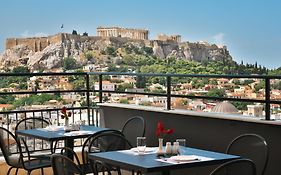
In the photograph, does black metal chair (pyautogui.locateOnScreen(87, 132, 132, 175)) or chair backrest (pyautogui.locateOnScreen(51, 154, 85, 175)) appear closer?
chair backrest (pyautogui.locateOnScreen(51, 154, 85, 175))

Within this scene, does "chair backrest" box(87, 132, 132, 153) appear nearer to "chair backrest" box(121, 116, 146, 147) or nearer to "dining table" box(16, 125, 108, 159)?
"dining table" box(16, 125, 108, 159)

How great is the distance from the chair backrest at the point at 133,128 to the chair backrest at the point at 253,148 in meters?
1.45

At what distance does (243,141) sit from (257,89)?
1.02 metres

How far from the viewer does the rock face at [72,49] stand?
10297 mm

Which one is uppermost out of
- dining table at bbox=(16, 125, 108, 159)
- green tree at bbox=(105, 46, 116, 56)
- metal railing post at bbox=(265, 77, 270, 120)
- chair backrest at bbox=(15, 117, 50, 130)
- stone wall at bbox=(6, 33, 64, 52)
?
stone wall at bbox=(6, 33, 64, 52)

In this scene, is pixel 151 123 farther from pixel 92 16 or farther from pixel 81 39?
pixel 92 16

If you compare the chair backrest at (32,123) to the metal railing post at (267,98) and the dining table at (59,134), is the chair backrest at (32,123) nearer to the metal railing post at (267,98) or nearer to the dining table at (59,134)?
the dining table at (59,134)

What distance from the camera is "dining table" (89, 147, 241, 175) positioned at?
4.07 meters

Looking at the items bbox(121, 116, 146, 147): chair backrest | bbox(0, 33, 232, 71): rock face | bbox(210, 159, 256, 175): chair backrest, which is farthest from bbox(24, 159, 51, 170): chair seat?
bbox(0, 33, 232, 71): rock face

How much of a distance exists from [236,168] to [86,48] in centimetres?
800

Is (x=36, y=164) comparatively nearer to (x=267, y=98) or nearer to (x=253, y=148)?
(x=253, y=148)

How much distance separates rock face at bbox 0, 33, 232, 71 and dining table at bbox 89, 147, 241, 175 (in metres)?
5.29

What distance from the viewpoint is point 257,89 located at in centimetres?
584

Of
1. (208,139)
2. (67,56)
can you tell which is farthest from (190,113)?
(67,56)
